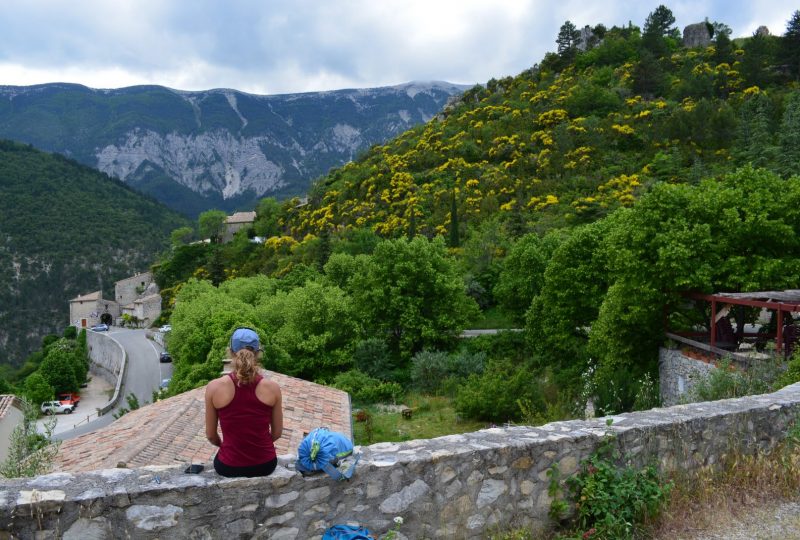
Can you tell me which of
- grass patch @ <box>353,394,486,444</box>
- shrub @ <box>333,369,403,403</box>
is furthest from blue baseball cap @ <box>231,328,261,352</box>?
shrub @ <box>333,369,403,403</box>

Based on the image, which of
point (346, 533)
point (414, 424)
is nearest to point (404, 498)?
point (346, 533)

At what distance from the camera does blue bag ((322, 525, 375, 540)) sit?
3.42 m

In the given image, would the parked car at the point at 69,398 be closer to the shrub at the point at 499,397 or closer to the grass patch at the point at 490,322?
the grass patch at the point at 490,322

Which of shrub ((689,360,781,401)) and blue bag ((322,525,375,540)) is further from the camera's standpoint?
shrub ((689,360,781,401))

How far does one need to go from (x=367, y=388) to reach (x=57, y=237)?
106 m

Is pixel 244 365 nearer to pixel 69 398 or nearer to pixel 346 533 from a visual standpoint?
pixel 346 533

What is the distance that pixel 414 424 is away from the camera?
61.2 ft

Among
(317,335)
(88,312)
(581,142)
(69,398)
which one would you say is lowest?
(69,398)

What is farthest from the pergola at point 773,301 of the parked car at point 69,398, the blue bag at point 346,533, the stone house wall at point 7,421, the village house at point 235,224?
the village house at point 235,224

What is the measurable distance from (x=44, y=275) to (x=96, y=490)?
112151 mm

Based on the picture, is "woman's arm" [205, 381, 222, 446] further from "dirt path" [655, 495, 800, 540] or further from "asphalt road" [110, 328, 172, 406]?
"asphalt road" [110, 328, 172, 406]

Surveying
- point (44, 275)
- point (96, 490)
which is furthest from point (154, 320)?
point (96, 490)

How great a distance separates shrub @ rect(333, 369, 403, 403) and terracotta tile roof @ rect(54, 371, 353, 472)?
23.2 ft

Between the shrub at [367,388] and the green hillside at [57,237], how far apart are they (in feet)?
263
